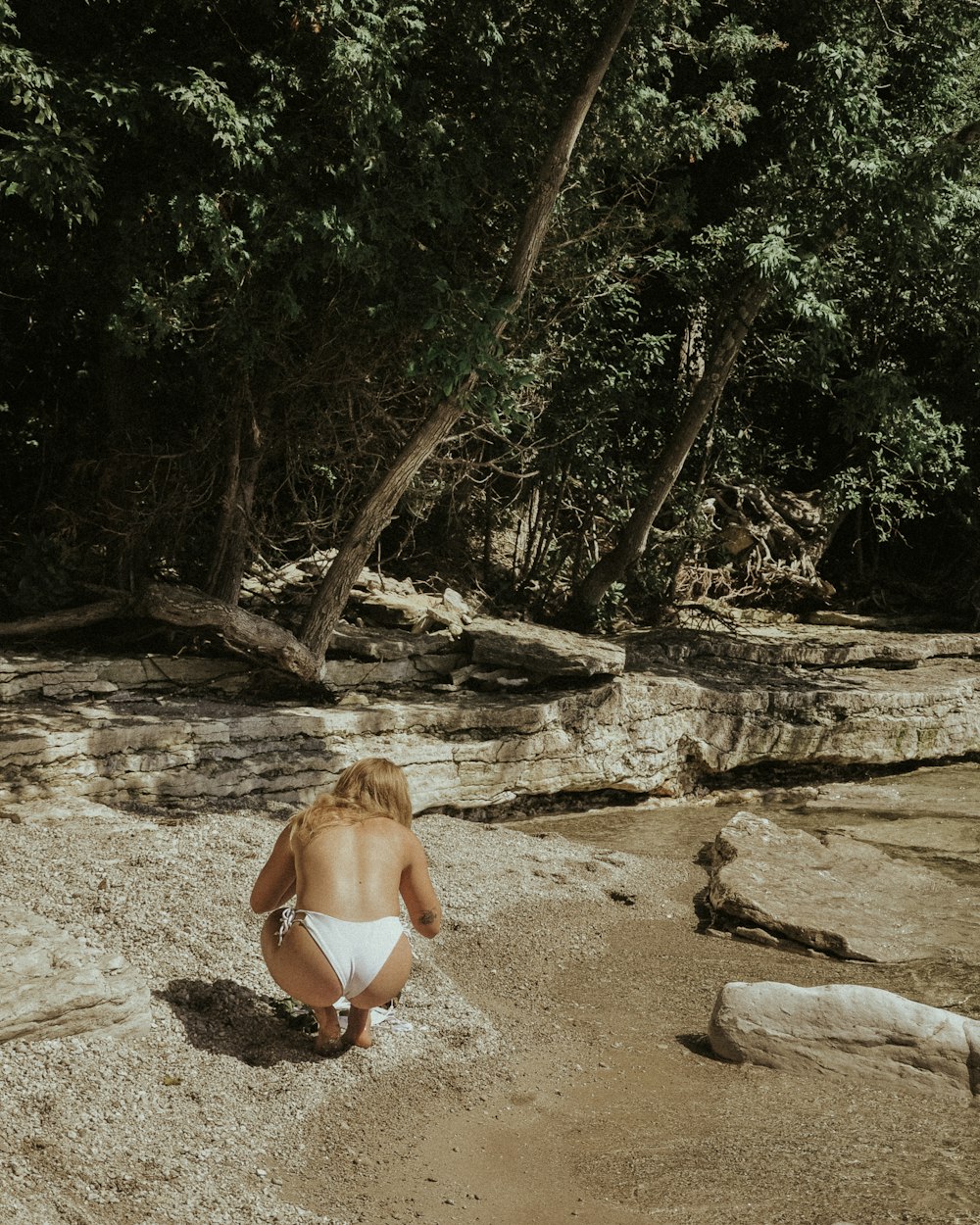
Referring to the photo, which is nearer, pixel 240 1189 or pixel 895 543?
pixel 240 1189

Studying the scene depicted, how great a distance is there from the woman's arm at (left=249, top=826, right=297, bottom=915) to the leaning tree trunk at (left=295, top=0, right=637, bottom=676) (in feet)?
14.8

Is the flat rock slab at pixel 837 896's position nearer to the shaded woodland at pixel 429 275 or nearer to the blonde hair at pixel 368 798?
the blonde hair at pixel 368 798

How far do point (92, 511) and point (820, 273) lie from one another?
654 centimetres

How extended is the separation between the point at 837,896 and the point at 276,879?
3.81 m

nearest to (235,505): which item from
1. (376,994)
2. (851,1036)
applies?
(376,994)

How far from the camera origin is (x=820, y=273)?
993 centimetres

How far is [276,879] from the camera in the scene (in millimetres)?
4258

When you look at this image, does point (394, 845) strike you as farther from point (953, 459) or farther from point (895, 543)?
point (895, 543)

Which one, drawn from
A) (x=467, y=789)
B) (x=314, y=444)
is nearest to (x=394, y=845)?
(x=467, y=789)

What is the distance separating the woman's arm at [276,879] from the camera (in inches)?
166

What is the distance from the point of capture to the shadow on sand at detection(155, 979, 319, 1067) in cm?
408

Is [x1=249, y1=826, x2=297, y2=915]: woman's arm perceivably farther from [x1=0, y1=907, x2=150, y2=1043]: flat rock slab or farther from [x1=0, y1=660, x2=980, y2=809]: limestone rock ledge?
[x1=0, y1=660, x2=980, y2=809]: limestone rock ledge

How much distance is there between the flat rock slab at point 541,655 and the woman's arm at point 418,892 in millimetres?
5365

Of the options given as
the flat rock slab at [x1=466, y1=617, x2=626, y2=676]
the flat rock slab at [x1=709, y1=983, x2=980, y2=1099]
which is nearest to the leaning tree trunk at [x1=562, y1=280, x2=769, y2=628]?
the flat rock slab at [x1=466, y1=617, x2=626, y2=676]
